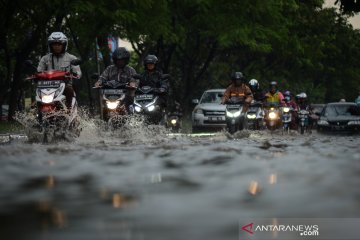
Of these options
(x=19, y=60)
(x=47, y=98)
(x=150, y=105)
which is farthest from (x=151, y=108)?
(x=19, y=60)

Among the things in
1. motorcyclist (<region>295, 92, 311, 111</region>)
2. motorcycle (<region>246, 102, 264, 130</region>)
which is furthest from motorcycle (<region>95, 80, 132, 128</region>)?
motorcyclist (<region>295, 92, 311, 111</region>)

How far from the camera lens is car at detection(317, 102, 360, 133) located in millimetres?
25031

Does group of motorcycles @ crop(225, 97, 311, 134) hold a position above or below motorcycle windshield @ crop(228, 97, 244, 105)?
below

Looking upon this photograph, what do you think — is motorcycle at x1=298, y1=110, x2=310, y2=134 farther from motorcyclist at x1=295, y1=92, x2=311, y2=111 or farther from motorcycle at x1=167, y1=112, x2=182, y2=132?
motorcycle at x1=167, y1=112, x2=182, y2=132

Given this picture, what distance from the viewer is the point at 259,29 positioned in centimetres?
3139

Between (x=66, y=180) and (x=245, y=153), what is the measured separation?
11.2ft

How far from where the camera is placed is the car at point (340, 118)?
2503cm

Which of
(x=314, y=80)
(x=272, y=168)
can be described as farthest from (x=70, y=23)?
(x=314, y=80)

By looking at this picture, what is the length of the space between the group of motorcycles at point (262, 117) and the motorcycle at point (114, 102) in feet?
14.0

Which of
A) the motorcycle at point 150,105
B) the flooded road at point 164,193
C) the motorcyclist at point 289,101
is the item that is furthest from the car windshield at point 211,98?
the flooded road at point 164,193

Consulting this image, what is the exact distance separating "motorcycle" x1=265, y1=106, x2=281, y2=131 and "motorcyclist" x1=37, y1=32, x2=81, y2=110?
34.4 feet

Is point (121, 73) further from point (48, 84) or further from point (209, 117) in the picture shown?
point (209, 117)

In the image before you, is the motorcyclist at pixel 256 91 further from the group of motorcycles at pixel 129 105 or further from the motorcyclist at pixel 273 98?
the group of motorcycles at pixel 129 105

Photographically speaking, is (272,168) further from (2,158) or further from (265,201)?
(2,158)
